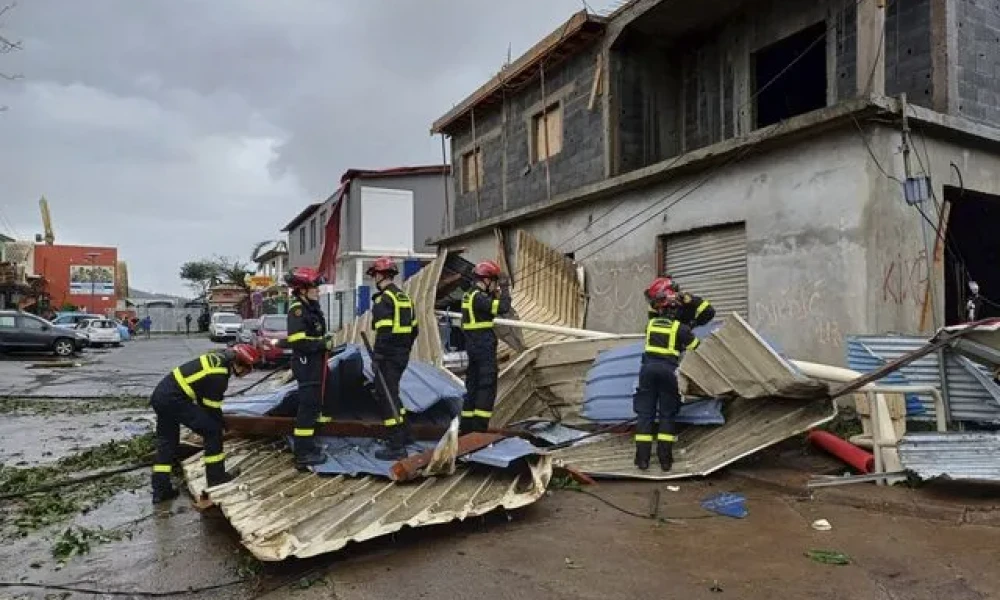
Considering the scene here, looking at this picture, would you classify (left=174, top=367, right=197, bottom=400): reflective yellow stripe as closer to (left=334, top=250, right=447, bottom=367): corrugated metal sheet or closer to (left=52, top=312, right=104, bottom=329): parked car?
(left=334, top=250, right=447, bottom=367): corrugated metal sheet

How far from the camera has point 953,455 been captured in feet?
17.1

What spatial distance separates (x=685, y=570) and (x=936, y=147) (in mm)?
6744

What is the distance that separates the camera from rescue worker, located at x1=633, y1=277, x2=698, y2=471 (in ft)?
19.8

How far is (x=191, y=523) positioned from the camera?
520cm

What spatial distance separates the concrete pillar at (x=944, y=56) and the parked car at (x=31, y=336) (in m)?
26.1

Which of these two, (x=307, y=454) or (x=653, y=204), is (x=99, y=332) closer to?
(x=653, y=204)

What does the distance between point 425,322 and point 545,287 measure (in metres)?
3.39

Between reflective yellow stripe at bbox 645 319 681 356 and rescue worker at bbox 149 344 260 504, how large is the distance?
3343 millimetres

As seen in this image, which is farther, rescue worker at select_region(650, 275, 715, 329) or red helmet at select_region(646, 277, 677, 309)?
rescue worker at select_region(650, 275, 715, 329)

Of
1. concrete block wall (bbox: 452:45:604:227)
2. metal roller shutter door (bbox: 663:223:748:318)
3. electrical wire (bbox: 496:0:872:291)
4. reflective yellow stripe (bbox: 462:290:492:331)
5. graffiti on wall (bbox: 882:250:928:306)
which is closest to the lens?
reflective yellow stripe (bbox: 462:290:492:331)

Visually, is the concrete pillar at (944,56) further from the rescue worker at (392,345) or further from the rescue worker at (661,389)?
the rescue worker at (392,345)

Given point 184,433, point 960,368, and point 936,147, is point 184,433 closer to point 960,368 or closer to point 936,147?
point 960,368

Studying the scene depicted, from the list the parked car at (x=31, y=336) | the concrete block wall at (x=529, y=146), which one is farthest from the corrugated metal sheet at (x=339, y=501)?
the parked car at (x=31, y=336)

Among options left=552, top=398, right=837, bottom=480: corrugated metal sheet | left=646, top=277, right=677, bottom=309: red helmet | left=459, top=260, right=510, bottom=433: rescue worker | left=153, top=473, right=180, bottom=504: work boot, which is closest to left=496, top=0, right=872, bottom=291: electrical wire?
left=646, top=277, right=677, bottom=309: red helmet
